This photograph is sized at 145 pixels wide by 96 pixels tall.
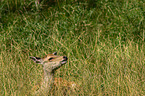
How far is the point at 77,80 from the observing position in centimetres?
437

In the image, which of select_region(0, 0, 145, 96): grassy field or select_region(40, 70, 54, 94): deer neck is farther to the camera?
select_region(0, 0, 145, 96): grassy field

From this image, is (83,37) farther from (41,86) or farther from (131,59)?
(41,86)

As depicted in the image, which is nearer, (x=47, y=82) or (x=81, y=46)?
(x=47, y=82)

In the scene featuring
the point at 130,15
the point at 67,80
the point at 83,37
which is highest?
the point at 130,15

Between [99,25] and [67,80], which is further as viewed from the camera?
[99,25]

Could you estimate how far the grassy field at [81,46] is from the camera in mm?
4121

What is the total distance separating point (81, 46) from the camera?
5805 mm

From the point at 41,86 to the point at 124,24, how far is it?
3.41 metres

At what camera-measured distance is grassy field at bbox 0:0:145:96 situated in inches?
162

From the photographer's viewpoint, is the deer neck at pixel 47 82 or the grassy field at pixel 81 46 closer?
the deer neck at pixel 47 82

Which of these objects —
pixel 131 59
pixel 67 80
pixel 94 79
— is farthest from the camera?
pixel 131 59

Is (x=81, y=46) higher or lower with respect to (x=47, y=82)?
higher

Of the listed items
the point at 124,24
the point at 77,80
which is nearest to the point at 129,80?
the point at 77,80

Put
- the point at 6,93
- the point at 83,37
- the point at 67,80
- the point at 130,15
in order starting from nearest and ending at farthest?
the point at 6,93 → the point at 67,80 → the point at 83,37 → the point at 130,15
